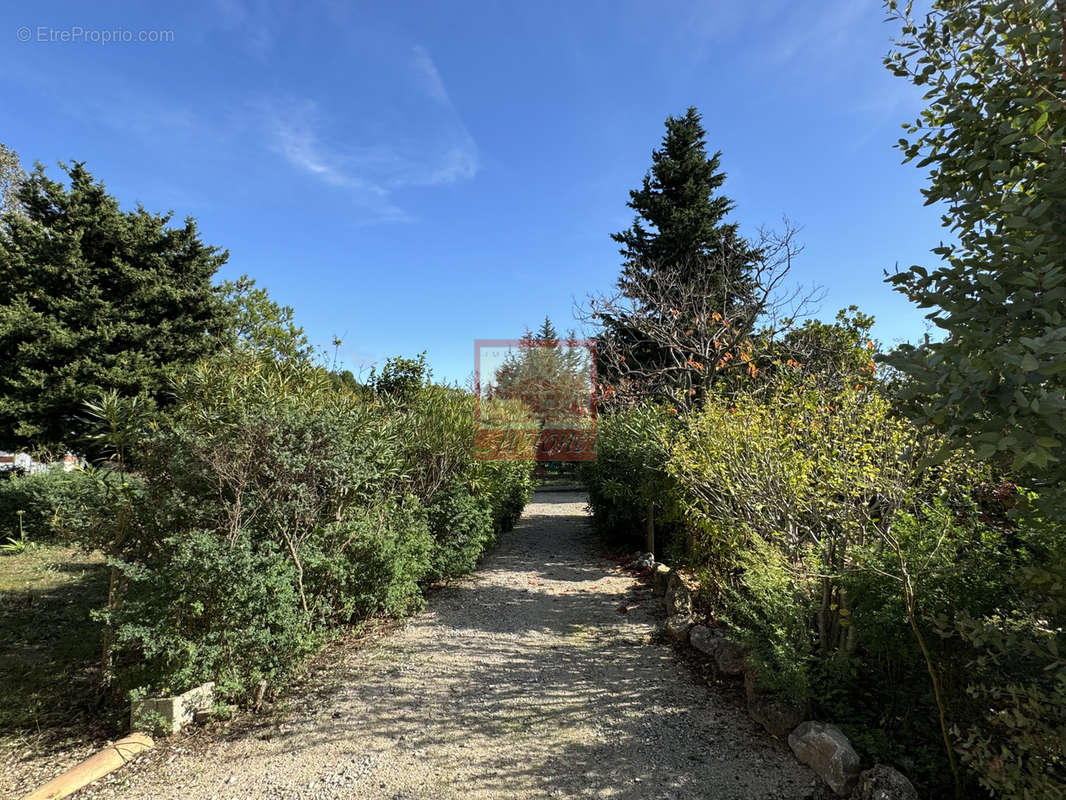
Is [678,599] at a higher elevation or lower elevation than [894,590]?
lower

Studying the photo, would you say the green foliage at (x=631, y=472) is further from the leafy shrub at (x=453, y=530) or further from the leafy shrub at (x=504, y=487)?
the leafy shrub at (x=453, y=530)

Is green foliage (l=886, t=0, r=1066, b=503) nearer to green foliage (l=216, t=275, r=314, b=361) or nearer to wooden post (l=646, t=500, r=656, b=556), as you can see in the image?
wooden post (l=646, t=500, r=656, b=556)

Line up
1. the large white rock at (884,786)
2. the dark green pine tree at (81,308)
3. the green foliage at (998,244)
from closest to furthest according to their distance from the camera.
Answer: the green foliage at (998,244) → the large white rock at (884,786) → the dark green pine tree at (81,308)

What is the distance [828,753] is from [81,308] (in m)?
14.0

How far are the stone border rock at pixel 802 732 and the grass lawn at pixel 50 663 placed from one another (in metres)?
3.73

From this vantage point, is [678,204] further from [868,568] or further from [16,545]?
[16,545]

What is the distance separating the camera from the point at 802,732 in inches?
95.0

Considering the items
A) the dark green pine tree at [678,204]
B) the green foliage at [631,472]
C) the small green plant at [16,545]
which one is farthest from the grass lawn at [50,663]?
the dark green pine tree at [678,204]

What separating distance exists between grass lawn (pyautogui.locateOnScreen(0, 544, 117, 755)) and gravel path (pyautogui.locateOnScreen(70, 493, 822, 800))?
0.74 m

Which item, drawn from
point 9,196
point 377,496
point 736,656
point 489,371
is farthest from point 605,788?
point 9,196

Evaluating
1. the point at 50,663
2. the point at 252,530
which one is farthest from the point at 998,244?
the point at 50,663

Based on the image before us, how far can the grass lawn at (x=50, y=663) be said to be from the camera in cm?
276

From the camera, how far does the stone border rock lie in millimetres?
2002

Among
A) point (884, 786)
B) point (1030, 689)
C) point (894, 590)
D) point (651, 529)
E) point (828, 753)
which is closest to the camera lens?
point (1030, 689)
